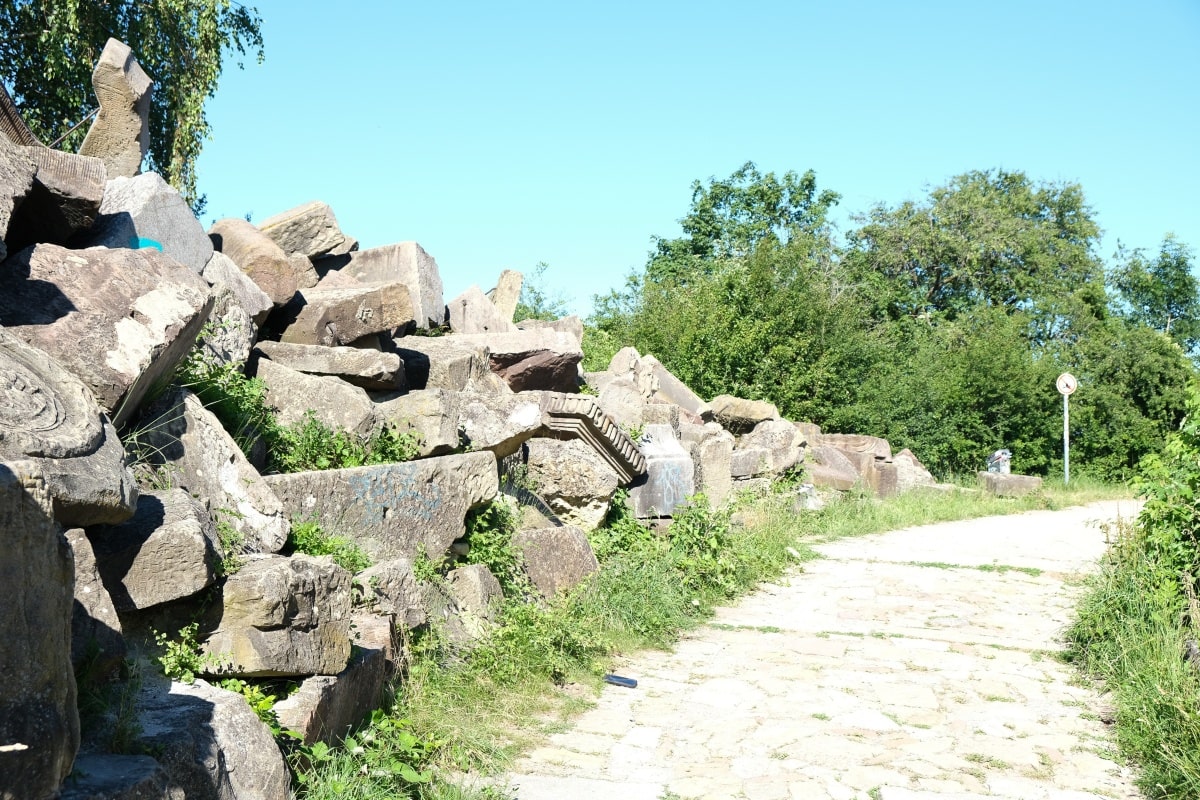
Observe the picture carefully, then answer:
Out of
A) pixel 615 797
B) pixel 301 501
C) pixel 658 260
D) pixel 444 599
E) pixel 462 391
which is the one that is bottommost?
pixel 615 797

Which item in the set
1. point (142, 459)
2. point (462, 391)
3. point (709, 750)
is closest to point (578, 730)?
point (709, 750)

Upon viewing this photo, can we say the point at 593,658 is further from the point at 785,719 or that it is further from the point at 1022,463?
the point at 1022,463

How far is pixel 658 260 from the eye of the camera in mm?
34281

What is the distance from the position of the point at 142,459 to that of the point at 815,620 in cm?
511


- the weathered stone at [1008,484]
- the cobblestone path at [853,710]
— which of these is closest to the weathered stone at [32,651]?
the cobblestone path at [853,710]

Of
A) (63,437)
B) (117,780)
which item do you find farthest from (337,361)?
(117,780)

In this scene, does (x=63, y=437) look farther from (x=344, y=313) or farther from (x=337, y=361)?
(x=344, y=313)

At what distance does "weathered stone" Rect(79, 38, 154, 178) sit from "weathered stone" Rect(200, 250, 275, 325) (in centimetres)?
127

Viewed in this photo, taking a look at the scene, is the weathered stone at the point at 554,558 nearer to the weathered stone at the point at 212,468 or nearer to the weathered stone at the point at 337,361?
the weathered stone at the point at 337,361

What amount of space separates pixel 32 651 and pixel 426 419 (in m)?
4.28

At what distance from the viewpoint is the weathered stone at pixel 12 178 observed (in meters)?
4.09

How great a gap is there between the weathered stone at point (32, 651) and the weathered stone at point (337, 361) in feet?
14.8

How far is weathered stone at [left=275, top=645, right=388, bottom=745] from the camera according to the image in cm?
361

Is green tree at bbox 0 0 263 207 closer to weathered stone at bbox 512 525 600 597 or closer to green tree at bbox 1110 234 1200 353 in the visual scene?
weathered stone at bbox 512 525 600 597
